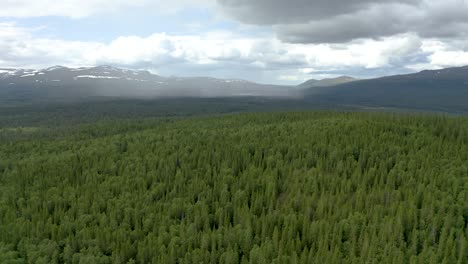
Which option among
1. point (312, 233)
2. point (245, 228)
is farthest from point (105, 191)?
point (312, 233)

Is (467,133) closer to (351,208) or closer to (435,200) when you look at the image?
(435,200)

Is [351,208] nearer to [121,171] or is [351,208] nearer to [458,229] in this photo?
[458,229]

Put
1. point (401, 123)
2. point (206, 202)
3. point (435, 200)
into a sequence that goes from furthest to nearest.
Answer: point (401, 123) → point (206, 202) → point (435, 200)

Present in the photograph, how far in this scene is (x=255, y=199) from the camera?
300 feet

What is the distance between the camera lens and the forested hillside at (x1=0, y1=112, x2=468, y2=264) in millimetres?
67312

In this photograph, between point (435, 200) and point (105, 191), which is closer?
point (435, 200)

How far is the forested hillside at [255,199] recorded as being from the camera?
67.3 meters

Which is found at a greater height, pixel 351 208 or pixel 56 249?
pixel 351 208

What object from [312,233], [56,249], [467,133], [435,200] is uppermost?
[467,133]

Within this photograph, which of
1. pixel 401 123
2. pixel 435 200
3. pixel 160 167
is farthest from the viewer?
pixel 401 123

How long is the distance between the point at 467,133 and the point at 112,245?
123 m

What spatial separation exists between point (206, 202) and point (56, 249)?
35016 mm

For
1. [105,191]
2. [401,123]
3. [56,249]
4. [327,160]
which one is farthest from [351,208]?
[401,123]

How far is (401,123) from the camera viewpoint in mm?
153875
